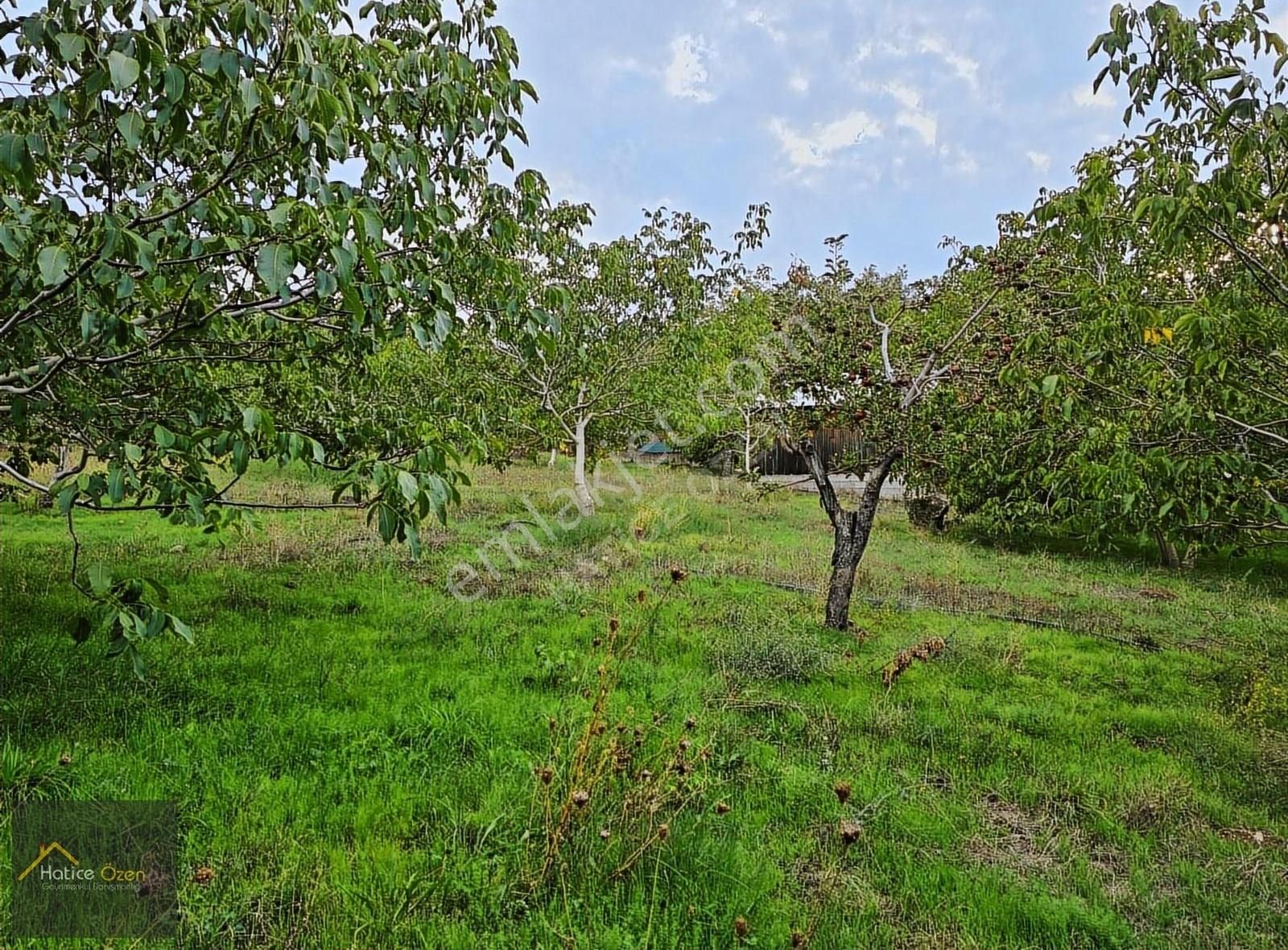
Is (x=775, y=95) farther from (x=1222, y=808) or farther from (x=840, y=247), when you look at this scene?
(x=1222, y=808)

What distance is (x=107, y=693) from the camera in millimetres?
3580

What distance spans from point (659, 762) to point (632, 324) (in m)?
8.13

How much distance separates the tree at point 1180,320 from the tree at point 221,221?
2.66 metres

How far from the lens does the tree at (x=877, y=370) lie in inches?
216

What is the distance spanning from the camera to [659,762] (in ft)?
10.4

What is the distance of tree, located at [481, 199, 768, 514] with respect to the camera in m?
9.81

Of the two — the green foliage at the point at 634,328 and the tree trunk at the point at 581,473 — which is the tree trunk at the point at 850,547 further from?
the tree trunk at the point at 581,473

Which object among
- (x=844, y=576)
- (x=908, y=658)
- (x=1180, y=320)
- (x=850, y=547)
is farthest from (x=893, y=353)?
(x=1180, y=320)

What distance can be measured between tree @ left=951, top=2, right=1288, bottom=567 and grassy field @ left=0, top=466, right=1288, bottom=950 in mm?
1474

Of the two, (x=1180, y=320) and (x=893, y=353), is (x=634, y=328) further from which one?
(x=1180, y=320)

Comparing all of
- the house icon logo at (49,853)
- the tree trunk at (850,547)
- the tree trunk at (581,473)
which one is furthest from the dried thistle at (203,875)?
the tree trunk at (581,473)

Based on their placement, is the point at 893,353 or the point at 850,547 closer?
the point at 850,547

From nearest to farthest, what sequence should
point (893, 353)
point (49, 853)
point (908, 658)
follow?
point (49, 853)
point (908, 658)
point (893, 353)

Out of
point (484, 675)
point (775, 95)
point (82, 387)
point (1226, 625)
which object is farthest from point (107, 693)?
point (775, 95)
